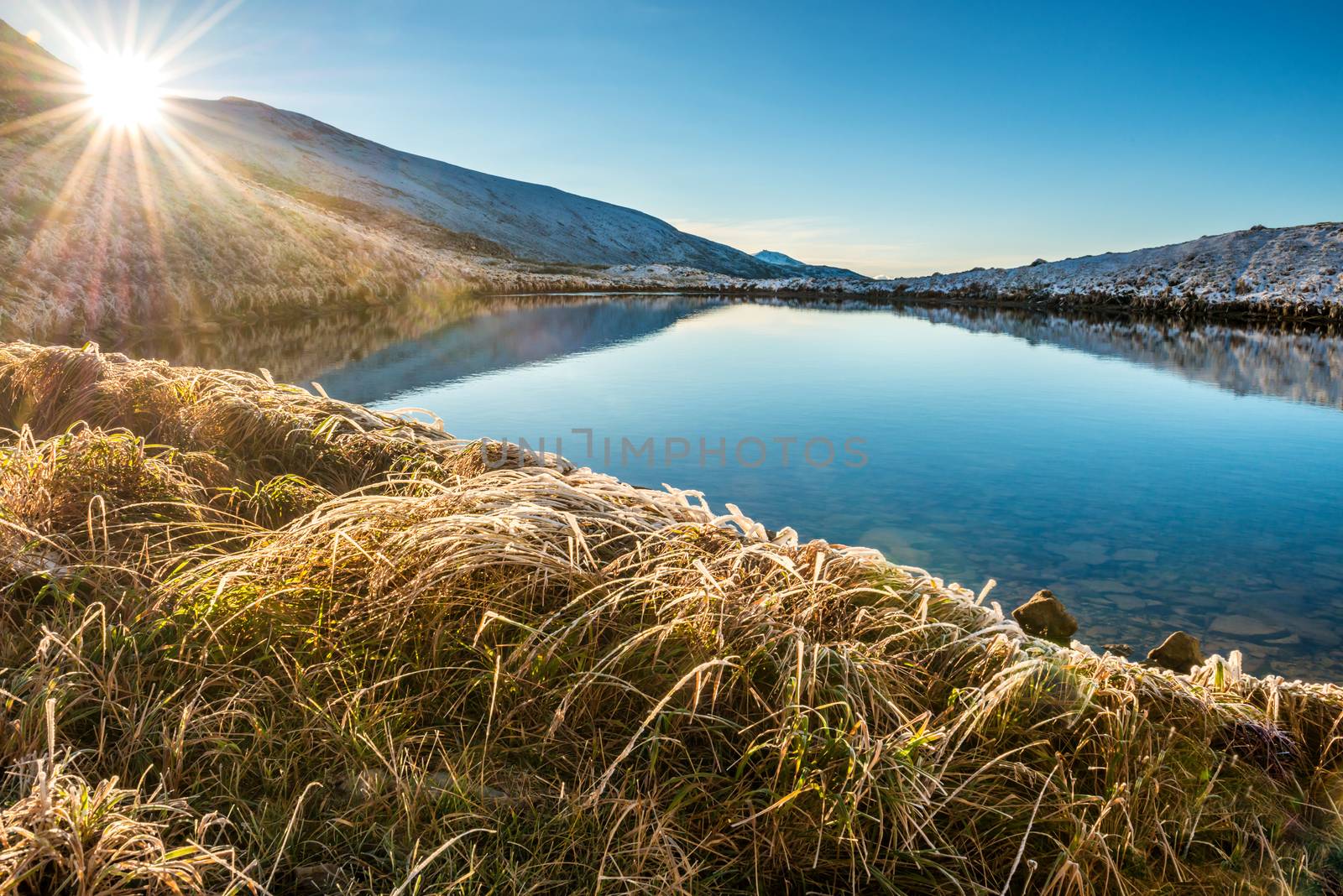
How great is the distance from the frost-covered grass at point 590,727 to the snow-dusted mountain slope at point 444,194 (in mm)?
87064

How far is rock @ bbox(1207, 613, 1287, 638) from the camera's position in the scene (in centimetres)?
414

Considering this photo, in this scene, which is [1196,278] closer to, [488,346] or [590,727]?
[488,346]

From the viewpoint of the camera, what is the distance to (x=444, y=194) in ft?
380

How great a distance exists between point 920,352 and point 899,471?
1060cm

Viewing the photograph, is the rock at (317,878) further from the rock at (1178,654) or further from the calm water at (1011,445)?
the calm water at (1011,445)

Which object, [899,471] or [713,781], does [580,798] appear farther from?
[899,471]

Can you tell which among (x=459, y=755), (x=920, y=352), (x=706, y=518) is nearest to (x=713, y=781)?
(x=459, y=755)

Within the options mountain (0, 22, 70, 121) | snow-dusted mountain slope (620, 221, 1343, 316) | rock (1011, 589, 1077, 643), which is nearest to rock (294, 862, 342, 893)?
rock (1011, 589, 1077, 643)

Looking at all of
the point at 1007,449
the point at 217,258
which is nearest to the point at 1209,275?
the point at 1007,449

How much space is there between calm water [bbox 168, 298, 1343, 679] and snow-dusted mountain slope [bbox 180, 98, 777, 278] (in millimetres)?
78640

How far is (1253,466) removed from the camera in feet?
25.0

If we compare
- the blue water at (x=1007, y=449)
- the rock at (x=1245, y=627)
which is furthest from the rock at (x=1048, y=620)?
the rock at (x=1245, y=627)

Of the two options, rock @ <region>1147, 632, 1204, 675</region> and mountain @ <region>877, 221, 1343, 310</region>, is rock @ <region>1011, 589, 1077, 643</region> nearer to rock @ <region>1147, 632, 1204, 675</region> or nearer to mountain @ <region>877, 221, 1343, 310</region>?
rock @ <region>1147, 632, 1204, 675</region>

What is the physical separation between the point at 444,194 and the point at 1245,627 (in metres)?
125
